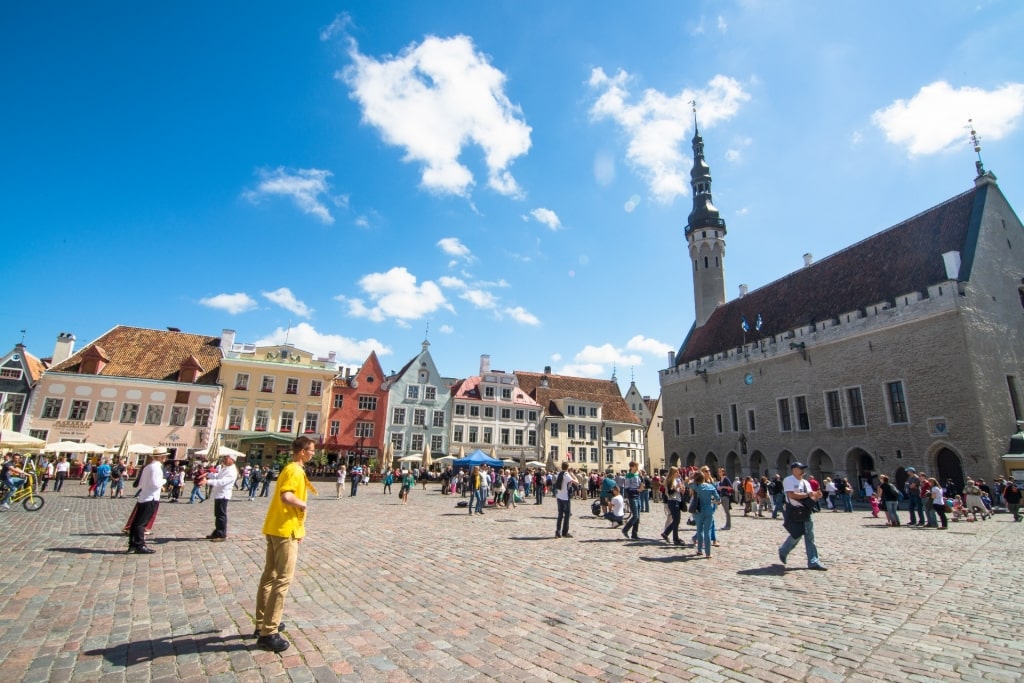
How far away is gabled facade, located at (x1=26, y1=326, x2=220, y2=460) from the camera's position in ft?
108

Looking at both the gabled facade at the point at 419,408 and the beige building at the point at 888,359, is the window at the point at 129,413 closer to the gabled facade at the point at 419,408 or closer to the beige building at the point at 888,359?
the gabled facade at the point at 419,408

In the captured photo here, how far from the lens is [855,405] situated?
95.8 feet

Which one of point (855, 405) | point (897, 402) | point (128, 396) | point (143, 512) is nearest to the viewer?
point (143, 512)

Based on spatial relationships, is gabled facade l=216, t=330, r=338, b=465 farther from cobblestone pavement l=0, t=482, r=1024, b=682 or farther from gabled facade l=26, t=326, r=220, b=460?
cobblestone pavement l=0, t=482, r=1024, b=682

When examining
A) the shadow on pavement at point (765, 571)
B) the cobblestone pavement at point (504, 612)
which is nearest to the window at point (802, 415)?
the cobblestone pavement at point (504, 612)

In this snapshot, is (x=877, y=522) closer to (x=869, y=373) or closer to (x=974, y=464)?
(x=974, y=464)

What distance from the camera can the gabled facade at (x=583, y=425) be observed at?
46.7m

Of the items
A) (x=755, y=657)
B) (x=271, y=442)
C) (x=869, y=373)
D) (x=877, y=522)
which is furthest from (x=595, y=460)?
(x=755, y=657)

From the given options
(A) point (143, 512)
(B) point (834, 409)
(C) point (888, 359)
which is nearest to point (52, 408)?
(A) point (143, 512)

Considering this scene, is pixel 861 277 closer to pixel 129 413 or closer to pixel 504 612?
pixel 504 612

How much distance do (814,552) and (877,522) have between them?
11.0m

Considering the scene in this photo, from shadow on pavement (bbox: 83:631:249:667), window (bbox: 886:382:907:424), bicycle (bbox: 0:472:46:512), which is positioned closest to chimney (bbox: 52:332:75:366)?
bicycle (bbox: 0:472:46:512)

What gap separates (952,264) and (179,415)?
4766cm

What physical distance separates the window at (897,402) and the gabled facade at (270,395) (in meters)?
36.9
